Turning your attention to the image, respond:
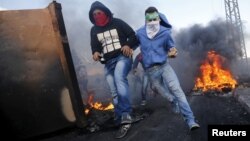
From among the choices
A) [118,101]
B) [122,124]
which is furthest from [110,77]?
[122,124]

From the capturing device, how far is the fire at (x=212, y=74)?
13134 mm

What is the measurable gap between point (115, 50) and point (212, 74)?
11322 mm

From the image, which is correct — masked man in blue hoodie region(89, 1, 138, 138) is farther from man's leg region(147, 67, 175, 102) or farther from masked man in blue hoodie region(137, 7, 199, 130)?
man's leg region(147, 67, 175, 102)

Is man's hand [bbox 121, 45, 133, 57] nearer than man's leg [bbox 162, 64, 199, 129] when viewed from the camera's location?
No

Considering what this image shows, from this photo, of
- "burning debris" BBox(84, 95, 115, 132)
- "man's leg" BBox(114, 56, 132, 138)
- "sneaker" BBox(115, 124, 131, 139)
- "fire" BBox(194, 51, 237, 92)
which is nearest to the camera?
"sneaker" BBox(115, 124, 131, 139)

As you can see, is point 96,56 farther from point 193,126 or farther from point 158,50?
point 193,126

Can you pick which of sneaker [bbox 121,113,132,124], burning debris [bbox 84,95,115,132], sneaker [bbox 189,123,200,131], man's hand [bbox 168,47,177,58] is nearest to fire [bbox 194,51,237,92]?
burning debris [bbox 84,95,115,132]

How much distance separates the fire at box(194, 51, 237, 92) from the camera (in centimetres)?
1313

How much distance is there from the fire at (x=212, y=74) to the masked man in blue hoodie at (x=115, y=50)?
25.3 feet

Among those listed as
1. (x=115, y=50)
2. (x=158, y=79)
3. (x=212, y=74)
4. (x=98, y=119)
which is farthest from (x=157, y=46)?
(x=212, y=74)

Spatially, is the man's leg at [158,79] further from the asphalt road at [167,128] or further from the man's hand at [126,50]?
the asphalt road at [167,128]

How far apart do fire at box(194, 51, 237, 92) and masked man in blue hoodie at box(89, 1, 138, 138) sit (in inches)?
304

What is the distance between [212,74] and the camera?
15.4m

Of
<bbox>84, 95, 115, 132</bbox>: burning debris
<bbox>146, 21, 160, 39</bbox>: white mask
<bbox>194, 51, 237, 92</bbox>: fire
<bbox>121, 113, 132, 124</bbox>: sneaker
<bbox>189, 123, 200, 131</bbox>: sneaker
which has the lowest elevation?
<bbox>194, 51, 237, 92</bbox>: fire
